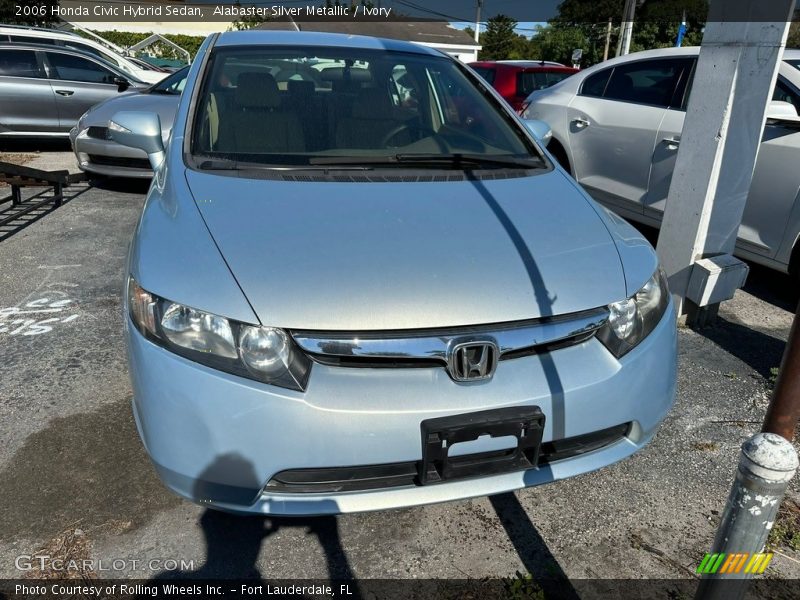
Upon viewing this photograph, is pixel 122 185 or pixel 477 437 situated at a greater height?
pixel 477 437

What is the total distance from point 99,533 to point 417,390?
1.19 m

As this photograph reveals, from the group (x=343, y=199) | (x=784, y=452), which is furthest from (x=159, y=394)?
(x=784, y=452)

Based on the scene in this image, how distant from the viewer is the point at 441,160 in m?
2.56

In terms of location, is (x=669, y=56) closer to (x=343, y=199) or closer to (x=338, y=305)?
(x=343, y=199)

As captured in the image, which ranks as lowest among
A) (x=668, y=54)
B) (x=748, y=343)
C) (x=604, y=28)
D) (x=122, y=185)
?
(x=122, y=185)

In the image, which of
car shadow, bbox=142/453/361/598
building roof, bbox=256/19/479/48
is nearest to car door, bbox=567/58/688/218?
car shadow, bbox=142/453/361/598

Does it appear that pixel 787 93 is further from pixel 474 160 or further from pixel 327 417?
pixel 327 417

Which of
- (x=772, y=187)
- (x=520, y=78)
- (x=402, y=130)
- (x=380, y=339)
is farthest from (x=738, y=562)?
(x=520, y=78)

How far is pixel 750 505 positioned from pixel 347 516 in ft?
4.21

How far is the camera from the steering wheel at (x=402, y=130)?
2686 millimetres

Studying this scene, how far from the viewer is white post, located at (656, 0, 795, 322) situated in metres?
3.07

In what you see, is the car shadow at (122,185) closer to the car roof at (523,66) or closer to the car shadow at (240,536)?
the car roof at (523,66)

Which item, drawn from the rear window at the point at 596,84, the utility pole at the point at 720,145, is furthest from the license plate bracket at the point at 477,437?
the rear window at the point at 596,84

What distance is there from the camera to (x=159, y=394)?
1.66 metres
